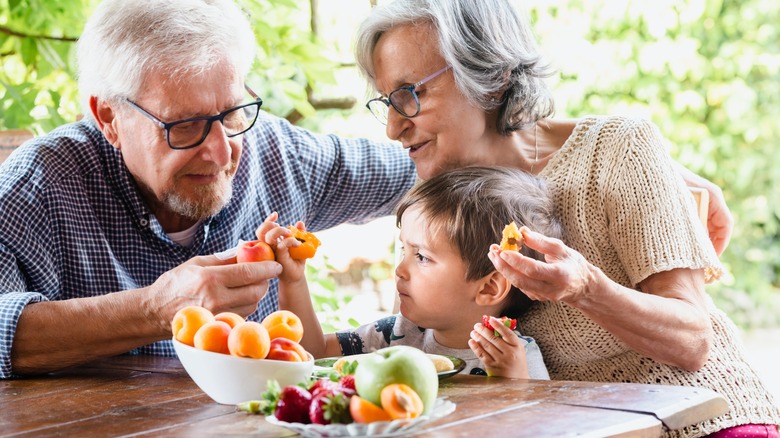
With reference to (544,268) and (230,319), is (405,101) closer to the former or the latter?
(544,268)

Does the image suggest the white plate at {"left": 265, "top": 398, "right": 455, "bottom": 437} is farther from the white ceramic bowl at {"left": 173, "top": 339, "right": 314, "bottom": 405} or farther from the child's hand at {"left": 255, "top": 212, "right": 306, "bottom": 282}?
the child's hand at {"left": 255, "top": 212, "right": 306, "bottom": 282}

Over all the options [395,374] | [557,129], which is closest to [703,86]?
[557,129]

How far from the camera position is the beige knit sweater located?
2.14 m

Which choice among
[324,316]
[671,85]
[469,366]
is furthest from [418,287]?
[671,85]

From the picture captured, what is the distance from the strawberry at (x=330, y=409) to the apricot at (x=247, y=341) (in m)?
0.26

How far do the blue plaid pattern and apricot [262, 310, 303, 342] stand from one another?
78 centimetres

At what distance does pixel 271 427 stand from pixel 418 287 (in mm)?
859

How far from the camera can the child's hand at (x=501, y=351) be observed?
1996mm

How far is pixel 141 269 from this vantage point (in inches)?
104

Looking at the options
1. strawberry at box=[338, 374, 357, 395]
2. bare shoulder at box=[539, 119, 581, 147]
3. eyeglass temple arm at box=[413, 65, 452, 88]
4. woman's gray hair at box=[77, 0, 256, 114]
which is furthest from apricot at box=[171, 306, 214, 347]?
bare shoulder at box=[539, 119, 581, 147]

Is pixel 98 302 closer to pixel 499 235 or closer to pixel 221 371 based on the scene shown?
pixel 221 371

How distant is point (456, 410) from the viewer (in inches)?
61.7

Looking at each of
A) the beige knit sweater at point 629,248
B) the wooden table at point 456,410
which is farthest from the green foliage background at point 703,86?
the wooden table at point 456,410

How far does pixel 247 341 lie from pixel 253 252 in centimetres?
53
